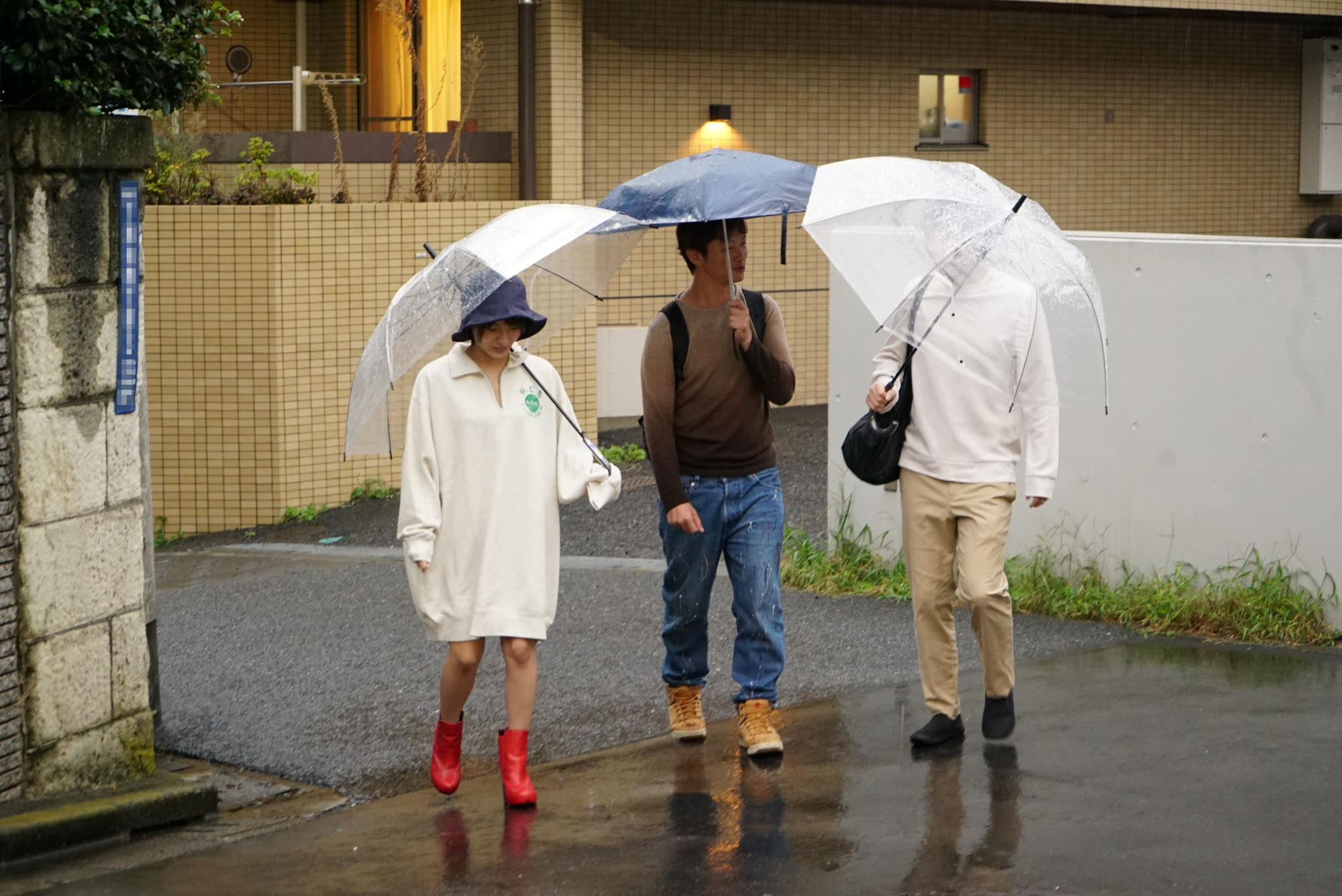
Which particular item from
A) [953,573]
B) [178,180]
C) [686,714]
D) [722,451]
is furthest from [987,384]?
[178,180]

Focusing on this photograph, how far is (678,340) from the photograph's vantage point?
17.4 ft

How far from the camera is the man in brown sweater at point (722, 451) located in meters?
5.28

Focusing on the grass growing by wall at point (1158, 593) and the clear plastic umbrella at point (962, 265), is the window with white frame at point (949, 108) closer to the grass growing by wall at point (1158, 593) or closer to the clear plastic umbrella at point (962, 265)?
the grass growing by wall at point (1158, 593)

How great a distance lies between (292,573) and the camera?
29.5 ft

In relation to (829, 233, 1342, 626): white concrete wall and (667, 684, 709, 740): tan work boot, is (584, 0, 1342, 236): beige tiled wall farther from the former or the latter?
(667, 684, 709, 740): tan work boot

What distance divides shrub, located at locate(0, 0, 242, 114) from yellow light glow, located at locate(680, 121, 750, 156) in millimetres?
9230

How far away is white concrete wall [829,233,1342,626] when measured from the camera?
7023 mm

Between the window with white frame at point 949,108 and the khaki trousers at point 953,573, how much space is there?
10.6m

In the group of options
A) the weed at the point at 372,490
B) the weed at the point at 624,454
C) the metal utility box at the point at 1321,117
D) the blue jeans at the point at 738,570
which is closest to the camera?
the blue jeans at the point at 738,570

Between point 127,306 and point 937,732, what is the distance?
295 centimetres

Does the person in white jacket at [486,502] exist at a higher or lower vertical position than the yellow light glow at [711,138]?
lower

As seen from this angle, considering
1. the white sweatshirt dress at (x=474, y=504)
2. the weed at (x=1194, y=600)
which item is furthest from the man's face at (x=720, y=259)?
the weed at (x=1194, y=600)

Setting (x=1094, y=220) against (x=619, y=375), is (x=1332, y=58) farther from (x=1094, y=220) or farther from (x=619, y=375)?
(x=619, y=375)

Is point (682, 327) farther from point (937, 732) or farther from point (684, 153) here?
point (684, 153)
